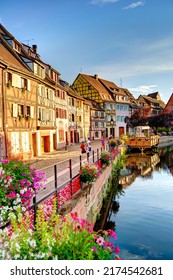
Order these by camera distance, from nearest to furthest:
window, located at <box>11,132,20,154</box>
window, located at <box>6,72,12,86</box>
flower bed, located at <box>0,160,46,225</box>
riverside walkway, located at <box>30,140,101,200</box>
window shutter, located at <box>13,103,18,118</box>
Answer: flower bed, located at <box>0,160,46,225</box>
riverside walkway, located at <box>30,140,101,200</box>
window, located at <box>6,72,12,86</box>
window, located at <box>11,132,20,154</box>
window shutter, located at <box>13,103,18,118</box>

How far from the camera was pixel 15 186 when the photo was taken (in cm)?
479

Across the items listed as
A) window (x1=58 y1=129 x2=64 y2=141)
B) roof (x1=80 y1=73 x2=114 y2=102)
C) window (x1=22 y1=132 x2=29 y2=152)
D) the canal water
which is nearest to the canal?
the canal water

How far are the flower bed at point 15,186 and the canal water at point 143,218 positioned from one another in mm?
4043

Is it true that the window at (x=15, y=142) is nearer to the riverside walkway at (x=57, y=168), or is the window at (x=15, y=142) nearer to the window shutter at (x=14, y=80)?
the riverside walkway at (x=57, y=168)

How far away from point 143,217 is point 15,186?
24.4 ft

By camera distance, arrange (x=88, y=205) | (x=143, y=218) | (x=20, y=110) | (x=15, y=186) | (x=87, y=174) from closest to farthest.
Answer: (x=15, y=186) < (x=88, y=205) < (x=87, y=174) < (x=143, y=218) < (x=20, y=110)

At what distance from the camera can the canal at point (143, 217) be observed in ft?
26.7

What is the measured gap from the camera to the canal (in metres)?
8.14

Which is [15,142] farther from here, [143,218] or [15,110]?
[143,218]

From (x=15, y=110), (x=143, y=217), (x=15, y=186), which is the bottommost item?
(x=143, y=217)

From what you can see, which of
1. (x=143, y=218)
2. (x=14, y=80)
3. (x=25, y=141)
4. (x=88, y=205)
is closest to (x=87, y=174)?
(x=88, y=205)

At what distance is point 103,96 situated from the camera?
52219 mm

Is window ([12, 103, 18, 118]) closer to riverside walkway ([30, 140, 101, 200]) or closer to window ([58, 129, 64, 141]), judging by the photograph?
riverside walkway ([30, 140, 101, 200])
